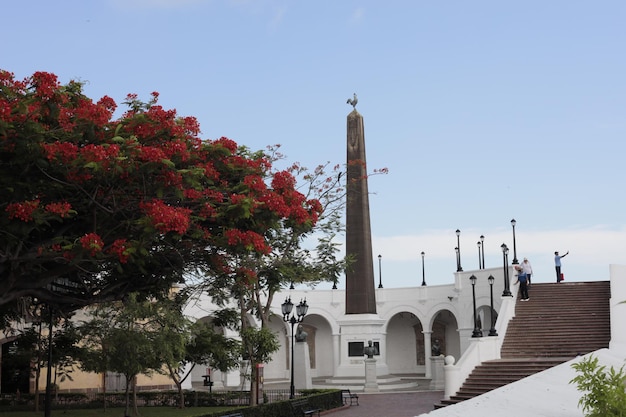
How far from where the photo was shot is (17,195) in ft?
39.0

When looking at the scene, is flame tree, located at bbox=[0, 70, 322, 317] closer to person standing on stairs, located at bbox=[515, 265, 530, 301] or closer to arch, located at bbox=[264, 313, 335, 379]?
person standing on stairs, located at bbox=[515, 265, 530, 301]

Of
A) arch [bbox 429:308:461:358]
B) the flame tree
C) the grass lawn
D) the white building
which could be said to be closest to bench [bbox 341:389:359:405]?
the grass lawn

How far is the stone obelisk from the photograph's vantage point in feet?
117

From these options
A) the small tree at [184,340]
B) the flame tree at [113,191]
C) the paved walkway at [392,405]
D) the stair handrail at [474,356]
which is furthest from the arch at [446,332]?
the flame tree at [113,191]

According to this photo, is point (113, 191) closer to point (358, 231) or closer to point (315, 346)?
point (358, 231)

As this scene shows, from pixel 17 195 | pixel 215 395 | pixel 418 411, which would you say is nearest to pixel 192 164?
pixel 17 195

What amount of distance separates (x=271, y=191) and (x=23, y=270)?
14.7ft

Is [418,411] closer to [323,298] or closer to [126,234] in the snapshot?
[126,234]

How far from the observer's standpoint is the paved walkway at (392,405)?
81.3 feet

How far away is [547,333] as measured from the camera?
96.6 ft

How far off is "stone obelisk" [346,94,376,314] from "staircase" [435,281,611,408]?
7103 millimetres

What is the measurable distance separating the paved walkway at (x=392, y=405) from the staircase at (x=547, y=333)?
1252 millimetres

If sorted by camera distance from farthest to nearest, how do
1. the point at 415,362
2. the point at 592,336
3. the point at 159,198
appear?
the point at 415,362
the point at 592,336
the point at 159,198

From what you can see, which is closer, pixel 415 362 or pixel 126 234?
pixel 126 234
